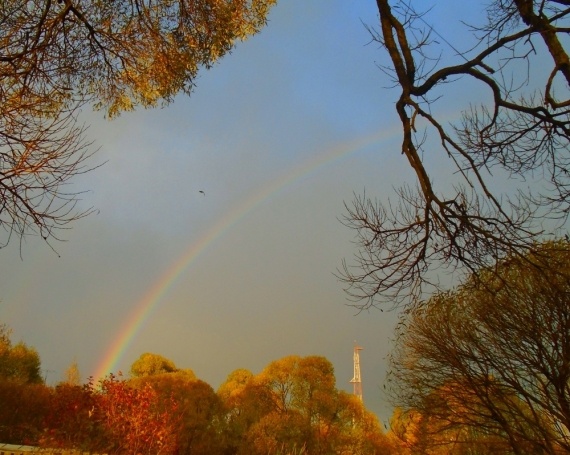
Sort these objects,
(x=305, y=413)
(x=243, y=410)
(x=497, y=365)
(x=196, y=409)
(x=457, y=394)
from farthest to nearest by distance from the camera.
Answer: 1. (x=243, y=410)
2. (x=196, y=409)
3. (x=305, y=413)
4. (x=457, y=394)
5. (x=497, y=365)

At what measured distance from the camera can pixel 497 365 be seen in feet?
30.5

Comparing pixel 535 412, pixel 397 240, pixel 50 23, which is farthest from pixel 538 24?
pixel 535 412

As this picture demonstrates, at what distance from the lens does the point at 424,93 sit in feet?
8.16

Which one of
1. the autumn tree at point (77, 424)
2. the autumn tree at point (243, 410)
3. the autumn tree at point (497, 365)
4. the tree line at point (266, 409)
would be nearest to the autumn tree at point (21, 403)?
the tree line at point (266, 409)

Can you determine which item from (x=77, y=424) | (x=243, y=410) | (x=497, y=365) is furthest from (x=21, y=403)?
(x=497, y=365)

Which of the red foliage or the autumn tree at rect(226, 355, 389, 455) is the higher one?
→ the autumn tree at rect(226, 355, 389, 455)

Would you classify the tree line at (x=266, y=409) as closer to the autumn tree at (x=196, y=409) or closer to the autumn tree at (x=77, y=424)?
the autumn tree at (x=196, y=409)

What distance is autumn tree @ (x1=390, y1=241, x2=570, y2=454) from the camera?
27.1 feet

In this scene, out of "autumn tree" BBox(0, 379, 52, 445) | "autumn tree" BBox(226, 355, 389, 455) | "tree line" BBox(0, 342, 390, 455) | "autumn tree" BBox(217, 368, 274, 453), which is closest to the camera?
"autumn tree" BBox(0, 379, 52, 445)

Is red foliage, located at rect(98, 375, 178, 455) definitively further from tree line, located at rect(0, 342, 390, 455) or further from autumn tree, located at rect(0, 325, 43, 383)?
autumn tree, located at rect(0, 325, 43, 383)

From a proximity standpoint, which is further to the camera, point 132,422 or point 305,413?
point 305,413

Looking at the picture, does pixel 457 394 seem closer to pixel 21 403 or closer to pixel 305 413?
pixel 21 403

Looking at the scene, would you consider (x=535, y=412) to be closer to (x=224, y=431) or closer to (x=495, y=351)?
(x=495, y=351)

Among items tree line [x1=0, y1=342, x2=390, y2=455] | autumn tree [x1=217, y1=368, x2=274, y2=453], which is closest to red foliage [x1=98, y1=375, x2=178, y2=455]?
tree line [x1=0, y1=342, x2=390, y2=455]
